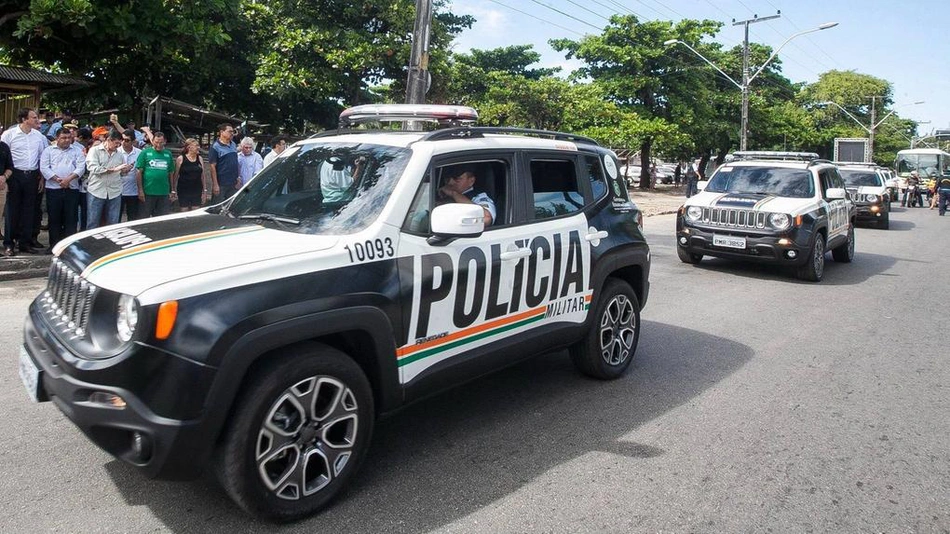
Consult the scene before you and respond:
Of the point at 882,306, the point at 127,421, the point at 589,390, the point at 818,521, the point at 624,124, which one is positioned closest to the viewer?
the point at 127,421

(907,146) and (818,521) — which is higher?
(907,146)

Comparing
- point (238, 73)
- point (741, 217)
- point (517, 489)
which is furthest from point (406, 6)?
point (517, 489)

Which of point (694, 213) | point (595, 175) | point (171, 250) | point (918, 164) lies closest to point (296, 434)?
point (171, 250)

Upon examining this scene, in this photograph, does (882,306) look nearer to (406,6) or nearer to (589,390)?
(589,390)

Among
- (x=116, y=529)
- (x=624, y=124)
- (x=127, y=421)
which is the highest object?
(x=624, y=124)

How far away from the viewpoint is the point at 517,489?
3553 millimetres

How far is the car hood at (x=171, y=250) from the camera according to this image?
9.56ft

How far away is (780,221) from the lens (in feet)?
32.3

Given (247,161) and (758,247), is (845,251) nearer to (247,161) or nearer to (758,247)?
(758,247)

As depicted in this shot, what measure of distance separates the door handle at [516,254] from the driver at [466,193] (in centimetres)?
21

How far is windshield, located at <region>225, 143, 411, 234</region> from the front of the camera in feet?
11.8

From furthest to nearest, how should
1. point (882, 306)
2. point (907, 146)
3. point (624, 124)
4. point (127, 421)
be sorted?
point (907, 146) → point (624, 124) → point (882, 306) → point (127, 421)

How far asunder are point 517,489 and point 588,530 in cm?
47

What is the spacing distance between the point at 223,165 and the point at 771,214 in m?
8.12
